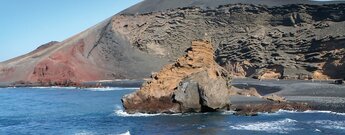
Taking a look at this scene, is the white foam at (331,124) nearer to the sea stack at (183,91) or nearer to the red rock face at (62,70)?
the sea stack at (183,91)

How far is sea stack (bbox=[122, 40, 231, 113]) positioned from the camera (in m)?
48.0

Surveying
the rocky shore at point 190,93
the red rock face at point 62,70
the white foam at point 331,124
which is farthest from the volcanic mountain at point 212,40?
the white foam at point 331,124

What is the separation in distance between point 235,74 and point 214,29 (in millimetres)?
24638

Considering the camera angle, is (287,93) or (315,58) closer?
(287,93)

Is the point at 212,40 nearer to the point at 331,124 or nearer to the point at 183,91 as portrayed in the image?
the point at 183,91

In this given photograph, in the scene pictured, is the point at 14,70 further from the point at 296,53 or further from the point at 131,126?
the point at 131,126

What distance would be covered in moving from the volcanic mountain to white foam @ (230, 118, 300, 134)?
6023cm

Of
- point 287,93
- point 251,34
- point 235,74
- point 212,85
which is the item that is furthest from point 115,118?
point 251,34

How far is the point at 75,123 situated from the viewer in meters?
46.4

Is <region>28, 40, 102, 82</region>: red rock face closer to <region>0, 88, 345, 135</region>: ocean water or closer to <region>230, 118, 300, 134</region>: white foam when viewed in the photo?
<region>0, 88, 345, 135</region>: ocean water

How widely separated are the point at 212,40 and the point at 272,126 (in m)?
99.1

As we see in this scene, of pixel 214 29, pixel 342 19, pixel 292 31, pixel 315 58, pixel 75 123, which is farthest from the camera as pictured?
pixel 214 29

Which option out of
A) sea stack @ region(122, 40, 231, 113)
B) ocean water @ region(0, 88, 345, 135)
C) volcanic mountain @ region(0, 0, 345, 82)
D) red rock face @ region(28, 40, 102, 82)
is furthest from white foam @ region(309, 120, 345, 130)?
red rock face @ region(28, 40, 102, 82)

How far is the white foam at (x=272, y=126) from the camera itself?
3762 centimetres
